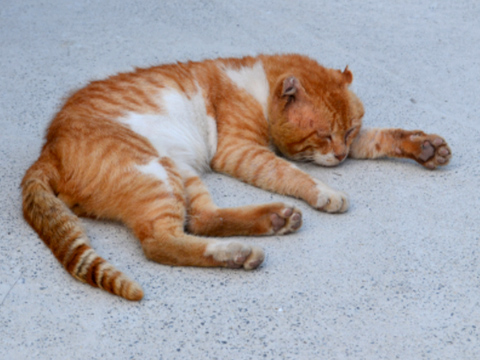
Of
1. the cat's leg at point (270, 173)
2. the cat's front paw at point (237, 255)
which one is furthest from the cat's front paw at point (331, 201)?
the cat's front paw at point (237, 255)

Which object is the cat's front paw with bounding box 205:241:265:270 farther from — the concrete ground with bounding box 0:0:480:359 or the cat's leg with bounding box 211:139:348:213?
the cat's leg with bounding box 211:139:348:213

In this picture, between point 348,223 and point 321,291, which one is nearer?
point 321,291

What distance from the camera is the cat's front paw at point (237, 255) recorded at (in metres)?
2.53

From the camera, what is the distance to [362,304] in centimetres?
242

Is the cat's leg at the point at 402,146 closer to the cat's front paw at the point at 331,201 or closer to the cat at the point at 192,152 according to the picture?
the cat at the point at 192,152

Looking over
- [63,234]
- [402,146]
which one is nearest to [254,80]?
[402,146]

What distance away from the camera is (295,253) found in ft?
8.95

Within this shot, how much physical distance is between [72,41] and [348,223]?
3.08m

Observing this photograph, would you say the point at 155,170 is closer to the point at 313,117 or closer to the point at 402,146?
the point at 313,117

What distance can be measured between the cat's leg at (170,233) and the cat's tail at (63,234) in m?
0.25

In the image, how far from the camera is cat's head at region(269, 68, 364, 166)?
3.38 metres

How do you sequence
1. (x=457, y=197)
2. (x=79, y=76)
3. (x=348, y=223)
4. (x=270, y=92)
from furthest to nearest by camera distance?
Result: (x=79, y=76) < (x=270, y=92) < (x=457, y=197) < (x=348, y=223)

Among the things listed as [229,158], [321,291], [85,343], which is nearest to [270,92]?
A: [229,158]

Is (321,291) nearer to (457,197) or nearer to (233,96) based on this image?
(457,197)
